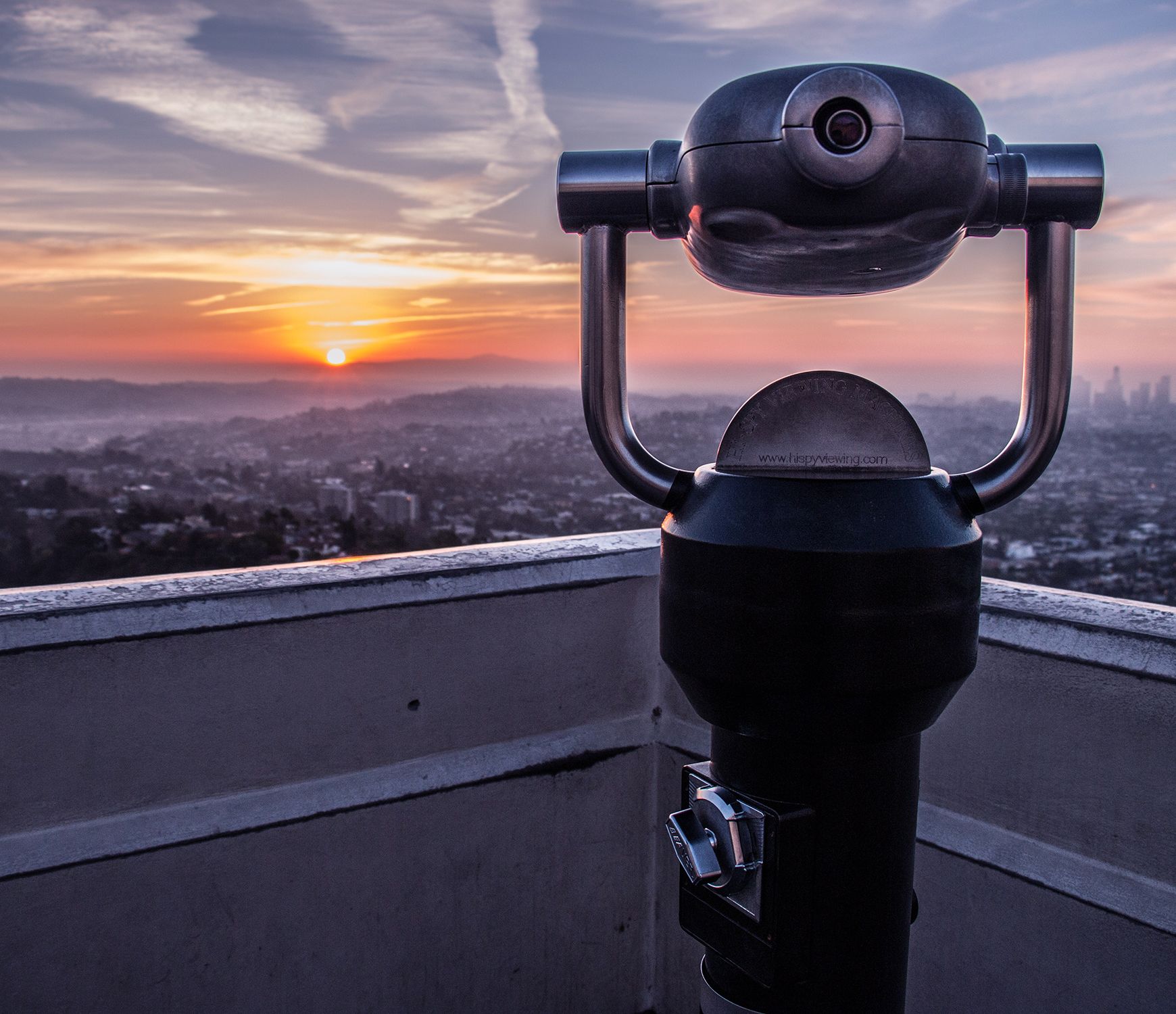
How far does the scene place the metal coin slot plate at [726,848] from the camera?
0.96 m

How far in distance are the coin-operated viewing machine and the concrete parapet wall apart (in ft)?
1.75

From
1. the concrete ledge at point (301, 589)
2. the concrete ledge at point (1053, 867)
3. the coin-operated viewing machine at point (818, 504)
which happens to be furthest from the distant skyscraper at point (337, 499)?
the coin-operated viewing machine at point (818, 504)

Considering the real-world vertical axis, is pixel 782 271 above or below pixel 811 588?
above

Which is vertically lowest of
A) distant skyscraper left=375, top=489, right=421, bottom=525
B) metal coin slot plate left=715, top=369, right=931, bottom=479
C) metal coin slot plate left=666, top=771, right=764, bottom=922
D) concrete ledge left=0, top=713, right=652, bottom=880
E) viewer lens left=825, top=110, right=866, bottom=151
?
concrete ledge left=0, top=713, right=652, bottom=880

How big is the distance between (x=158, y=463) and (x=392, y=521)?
5.97ft

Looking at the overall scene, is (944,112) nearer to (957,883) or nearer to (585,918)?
(957,883)

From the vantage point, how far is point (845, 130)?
837 millimetres

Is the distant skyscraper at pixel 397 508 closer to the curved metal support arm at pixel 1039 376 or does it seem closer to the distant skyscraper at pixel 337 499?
the distant skyscraper at pixel 337 499

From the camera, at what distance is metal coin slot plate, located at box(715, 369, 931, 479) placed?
0.96 meters

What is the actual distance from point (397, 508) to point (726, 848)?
235cm

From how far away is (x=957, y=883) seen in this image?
1.54 meters

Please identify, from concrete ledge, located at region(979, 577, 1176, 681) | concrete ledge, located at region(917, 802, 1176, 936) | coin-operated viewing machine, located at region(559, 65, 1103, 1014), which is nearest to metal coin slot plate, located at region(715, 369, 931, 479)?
coin-operated viewing machine, located at region(559, 65, 1103, 1014)

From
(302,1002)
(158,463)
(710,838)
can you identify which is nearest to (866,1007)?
(710,838)

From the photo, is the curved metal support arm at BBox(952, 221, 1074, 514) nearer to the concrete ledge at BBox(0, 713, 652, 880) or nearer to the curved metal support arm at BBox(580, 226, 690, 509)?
the curved metal support arm at BBox(580, 226, 690, 509)
